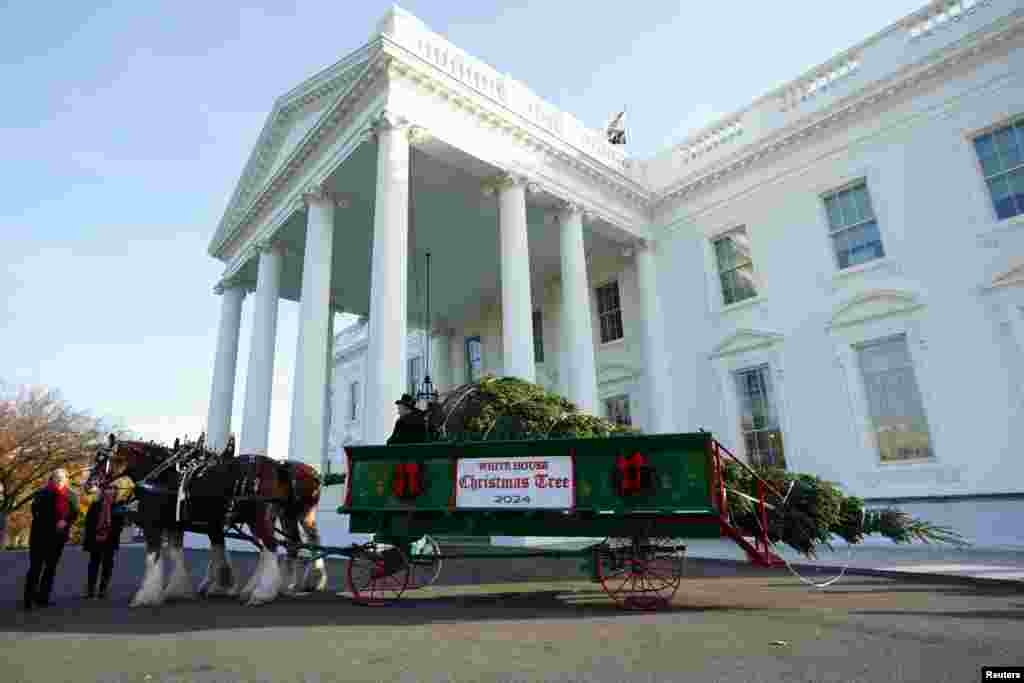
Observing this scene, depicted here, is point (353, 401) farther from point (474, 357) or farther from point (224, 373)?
point (224, 373)

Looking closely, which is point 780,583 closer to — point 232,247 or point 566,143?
point 566,143

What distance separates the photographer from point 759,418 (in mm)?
15031

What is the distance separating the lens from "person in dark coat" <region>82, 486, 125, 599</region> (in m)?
6.76

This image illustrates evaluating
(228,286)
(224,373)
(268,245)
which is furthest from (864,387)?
(228,286)

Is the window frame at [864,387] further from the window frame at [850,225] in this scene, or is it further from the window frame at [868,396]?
the window frame at [850,225]

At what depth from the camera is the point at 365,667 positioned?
134 inches

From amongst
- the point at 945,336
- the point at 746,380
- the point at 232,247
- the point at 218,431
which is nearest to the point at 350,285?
the point at 232,247

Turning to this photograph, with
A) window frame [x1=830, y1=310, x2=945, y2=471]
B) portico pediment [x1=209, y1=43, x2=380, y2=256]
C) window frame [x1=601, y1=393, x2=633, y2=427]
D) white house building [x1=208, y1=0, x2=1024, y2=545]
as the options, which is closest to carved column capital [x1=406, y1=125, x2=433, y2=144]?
white house building [x1=208, y1=0, x2=1024, y2=545]

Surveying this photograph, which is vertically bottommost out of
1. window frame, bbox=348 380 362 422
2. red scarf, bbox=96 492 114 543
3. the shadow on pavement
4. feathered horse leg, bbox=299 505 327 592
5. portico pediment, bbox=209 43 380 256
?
the shadow on pavement

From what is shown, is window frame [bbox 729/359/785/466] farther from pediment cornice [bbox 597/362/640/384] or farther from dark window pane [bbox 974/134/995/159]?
dark window pane [bbox 974/134/995/159]

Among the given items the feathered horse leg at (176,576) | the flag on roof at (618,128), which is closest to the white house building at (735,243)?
the flag on roof at (618,128)

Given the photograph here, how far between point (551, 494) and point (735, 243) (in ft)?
44.2

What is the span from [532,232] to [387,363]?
903cm

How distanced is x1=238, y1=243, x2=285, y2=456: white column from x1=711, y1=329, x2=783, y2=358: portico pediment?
1294cm
